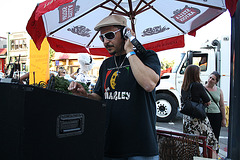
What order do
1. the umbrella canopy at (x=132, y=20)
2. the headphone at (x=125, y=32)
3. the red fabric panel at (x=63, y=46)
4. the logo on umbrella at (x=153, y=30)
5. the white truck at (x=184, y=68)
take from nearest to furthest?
the headphone at (x=125, y=32) < the umbrella canopy at (x=132, y=20) < the red fabric panel at (x=63, y=46) < the logo on umbrella at (x=153, y=30) < the white truck at (x=184, y=68)

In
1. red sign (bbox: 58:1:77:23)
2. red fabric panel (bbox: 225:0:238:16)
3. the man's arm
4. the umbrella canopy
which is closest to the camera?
the man's arm

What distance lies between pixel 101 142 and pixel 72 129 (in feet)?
0.80

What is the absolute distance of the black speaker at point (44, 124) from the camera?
81cm

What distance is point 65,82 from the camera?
218 centimetres

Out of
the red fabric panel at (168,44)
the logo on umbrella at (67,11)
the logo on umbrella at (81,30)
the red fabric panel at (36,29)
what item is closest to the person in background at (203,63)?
the red fabric panel at (168,44)

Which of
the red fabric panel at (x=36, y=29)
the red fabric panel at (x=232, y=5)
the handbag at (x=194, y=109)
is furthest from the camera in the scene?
the handbag at (x=194, y=109)

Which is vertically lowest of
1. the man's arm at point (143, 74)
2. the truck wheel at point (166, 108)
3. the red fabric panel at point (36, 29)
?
the truck wheel at point (166, 108)

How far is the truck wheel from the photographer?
7.59m

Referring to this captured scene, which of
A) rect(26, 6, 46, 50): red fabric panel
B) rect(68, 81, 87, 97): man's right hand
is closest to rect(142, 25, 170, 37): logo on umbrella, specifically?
rect(26, 6, 46, 50): red fabric panel

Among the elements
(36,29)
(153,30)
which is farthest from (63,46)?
(153,30)

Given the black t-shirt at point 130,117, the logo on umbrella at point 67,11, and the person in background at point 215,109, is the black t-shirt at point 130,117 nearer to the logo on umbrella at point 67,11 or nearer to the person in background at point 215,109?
the logo on umbrella at point 67,11

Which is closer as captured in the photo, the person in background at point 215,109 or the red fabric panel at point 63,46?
the red fabric panel at point 63,46

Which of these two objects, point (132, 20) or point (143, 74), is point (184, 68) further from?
point (143, 74)

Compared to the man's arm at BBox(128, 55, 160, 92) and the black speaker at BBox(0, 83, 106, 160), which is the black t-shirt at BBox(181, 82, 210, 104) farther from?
the black speaker at BBox(0, 83, 106, 160)
